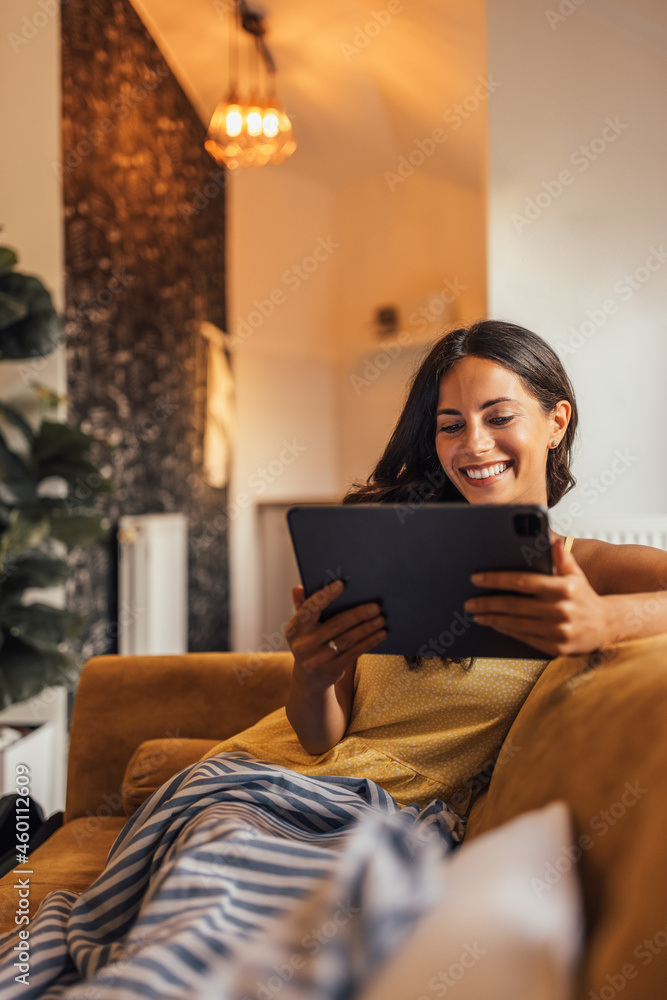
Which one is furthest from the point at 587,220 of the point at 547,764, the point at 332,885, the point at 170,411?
the point at 332,885

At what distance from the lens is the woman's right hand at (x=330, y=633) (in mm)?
1004

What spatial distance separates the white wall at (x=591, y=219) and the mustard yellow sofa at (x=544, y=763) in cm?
163

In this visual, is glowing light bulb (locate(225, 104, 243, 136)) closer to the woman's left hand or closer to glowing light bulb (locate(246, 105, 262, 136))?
glowing light bulb (locate(246, 105, 262, 136))

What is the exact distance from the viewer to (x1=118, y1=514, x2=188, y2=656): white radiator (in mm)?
3268

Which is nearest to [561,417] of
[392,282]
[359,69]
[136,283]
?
[136,283]

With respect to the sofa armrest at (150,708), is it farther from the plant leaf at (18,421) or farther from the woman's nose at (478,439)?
the plant leaf at (18,421)

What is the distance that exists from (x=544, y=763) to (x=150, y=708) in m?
0.96

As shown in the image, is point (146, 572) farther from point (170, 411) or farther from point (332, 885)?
point (332, 885)

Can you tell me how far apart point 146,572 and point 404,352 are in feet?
6.43

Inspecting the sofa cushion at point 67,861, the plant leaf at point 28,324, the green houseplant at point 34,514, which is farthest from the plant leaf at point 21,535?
the sofa cushion at point 67,861

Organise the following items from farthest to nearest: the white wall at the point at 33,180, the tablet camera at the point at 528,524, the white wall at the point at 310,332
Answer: the white wall at the point at 310,332, the white wall at the point at 33,180, the tablet camera at the point at 528,524

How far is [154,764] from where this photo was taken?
1429 mm

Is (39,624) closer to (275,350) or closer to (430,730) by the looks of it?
(430,730)

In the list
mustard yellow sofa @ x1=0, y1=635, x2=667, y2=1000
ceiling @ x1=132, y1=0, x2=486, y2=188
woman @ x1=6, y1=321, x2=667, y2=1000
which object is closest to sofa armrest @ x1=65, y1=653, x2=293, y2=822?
mustard yellow sofa @ x1=0, y1=635, x2=667, y2=1000
